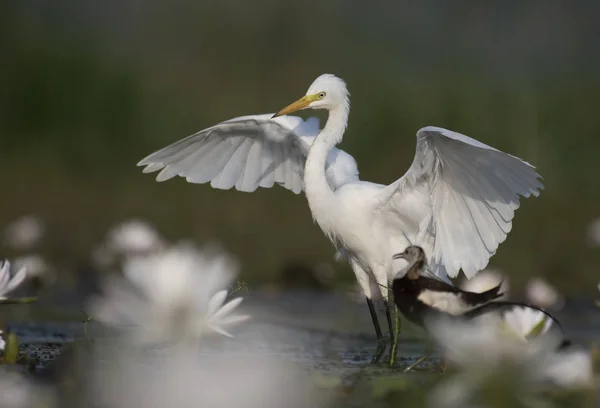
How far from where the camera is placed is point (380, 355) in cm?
499

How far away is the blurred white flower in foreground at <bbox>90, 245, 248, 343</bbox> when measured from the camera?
234 centimetres

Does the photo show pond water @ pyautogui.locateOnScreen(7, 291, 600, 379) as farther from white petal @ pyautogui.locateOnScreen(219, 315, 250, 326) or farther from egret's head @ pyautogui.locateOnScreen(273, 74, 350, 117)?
egret's head @ pyautogui.locateOnScreen(273, 74, 350, 117)

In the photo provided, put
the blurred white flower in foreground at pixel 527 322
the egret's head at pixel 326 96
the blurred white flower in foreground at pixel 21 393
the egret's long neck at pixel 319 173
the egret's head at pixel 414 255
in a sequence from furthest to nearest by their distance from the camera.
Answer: the egret's head at pixel 326 96 < the egret's long neck at pixel 319 173 < the egret's head at pixel 414 255 < the blurred white flower in foreground at pixel 527 322 < the blurred white flower in foreground at pixel 21 393

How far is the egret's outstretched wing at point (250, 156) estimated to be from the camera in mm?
5664

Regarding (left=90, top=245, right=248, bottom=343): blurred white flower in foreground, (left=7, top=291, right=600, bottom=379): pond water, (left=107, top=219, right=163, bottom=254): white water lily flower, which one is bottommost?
(left=7, top=291, right=600, bottom=379): pond water

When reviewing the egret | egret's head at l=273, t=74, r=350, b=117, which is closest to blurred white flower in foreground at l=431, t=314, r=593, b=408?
the egret

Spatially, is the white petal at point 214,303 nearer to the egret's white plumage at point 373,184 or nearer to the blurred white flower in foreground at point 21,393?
the blurred white flower in foreground at point 21,393

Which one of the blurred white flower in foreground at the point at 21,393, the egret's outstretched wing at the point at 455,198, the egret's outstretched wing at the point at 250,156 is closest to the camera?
the blurred white flower in foreground at the point at 21,393

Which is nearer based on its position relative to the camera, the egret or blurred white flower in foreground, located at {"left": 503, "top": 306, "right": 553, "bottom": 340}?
blurred white flower in foreground, located at {"left": 503, "top": 306, "right": 553, "bottom": 340}

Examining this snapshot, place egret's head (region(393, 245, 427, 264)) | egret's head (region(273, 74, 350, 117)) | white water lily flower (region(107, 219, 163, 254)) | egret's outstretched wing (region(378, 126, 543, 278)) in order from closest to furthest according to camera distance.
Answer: egret's head (region(393, 245, 427, 264))
egret's outstretched wing (region(378, 126, 543, 278))
egret's head (region(273, 74, 350, 117))
white water lily flower (region(107, 219, 163, 254))

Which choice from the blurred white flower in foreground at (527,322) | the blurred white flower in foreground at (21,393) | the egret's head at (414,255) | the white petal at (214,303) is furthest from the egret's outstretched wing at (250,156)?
the white petal at (214,303)

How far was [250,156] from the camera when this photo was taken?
5938 mm

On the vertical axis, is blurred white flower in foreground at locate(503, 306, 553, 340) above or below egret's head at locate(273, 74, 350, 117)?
below

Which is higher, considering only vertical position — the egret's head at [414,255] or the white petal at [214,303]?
the white petal at [214,303]
